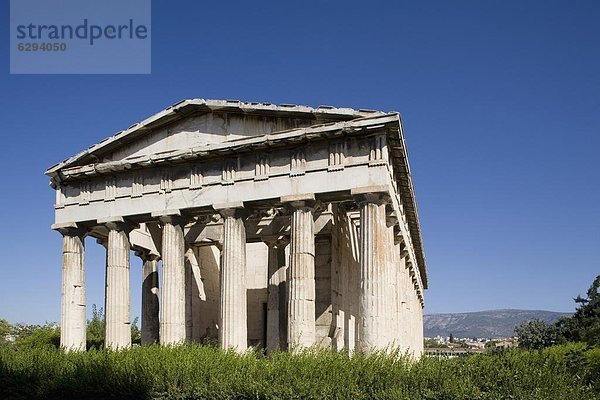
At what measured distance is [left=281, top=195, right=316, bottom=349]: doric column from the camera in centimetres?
1859

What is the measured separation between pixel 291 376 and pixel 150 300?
14.1m

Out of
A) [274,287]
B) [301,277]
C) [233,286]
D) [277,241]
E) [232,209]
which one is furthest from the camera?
[277,241]

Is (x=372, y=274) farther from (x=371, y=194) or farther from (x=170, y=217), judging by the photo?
(x=170, y=217)

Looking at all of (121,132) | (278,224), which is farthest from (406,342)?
(121,132)

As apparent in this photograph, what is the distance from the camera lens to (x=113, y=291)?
22172 millimetres

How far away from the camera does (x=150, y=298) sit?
2684 centimetres

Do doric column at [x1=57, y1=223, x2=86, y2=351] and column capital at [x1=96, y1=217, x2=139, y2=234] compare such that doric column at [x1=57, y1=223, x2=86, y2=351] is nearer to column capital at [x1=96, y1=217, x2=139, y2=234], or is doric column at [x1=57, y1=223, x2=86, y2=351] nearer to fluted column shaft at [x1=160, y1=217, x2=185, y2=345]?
column capital at [x1=96, y1=217, x2=139, y2=234]

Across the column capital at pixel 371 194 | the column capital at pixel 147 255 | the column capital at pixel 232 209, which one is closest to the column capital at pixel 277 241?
the column capital at pixel 232 209

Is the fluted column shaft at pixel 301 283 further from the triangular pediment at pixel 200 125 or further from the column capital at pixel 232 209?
the triangular pediment at pixel 200 125

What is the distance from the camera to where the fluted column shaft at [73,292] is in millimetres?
22797

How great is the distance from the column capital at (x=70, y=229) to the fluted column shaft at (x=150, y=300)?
4.41 metres

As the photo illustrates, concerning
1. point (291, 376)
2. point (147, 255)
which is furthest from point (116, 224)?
point (291, 376)

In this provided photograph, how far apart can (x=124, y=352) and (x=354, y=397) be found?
7.38 m

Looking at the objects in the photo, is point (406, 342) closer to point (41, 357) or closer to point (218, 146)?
→ point (218, 146)
